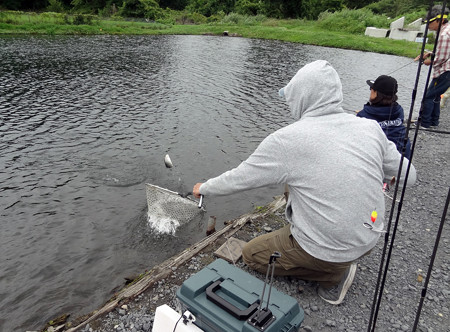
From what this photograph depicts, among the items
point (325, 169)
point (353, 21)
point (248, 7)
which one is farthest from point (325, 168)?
point (248, 7)

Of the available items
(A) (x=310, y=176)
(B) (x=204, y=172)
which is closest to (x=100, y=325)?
(A) (x=310, y=176)

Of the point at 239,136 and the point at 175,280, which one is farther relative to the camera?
the point at 239,136

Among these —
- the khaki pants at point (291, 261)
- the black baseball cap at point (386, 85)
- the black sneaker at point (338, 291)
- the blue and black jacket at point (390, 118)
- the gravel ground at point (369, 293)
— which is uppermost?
the black baseball cap at point (386, 85)

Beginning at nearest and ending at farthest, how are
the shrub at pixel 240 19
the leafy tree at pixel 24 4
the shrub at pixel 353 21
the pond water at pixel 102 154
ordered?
the pond water at pixel 102 154 < the shrub at pixel 353 21 < the leafy tree at pixel 24 4 < the shrub at pixel 240 19

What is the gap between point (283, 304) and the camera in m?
3.17

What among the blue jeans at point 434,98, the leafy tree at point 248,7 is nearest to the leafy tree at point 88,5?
the leafy tree at point 248,7

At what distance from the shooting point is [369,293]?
451 centimetres

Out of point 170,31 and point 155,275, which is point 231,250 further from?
point 170,31

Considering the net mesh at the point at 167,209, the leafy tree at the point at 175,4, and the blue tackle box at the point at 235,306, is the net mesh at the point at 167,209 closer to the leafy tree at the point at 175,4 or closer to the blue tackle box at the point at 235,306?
the blue tackle box at the point at 235,306

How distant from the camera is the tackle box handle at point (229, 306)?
9.58 ft

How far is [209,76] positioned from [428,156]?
16.6 m

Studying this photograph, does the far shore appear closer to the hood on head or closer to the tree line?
the tree line

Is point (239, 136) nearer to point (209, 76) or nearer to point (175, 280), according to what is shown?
point (175, 280)

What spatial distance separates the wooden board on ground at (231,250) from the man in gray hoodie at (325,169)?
1570 millimetres
